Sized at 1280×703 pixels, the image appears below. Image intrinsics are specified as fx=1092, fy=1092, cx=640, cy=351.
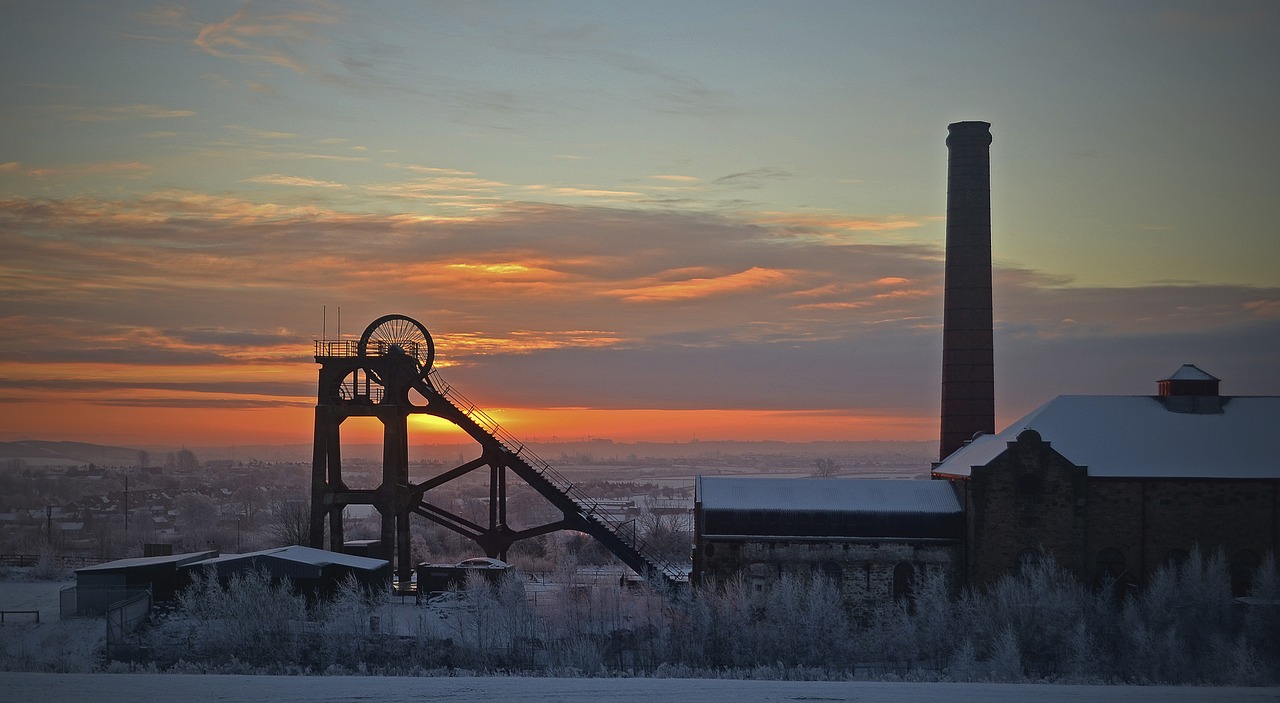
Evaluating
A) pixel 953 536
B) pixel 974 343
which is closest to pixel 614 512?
pixel 974 343

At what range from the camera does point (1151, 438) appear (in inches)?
1465

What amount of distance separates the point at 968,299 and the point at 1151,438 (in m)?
9.92

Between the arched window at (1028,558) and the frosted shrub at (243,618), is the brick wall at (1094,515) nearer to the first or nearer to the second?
the arched window at (1028,558)

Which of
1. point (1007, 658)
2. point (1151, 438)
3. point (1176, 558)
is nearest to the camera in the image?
point (1007, 658)

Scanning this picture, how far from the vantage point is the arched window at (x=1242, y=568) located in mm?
34781

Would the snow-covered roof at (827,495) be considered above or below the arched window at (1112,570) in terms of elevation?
above

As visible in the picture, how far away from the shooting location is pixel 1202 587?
3278 centimetres

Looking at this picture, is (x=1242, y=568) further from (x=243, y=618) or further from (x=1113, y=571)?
(x=243, y=618)

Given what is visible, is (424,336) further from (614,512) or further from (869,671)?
(614,512)

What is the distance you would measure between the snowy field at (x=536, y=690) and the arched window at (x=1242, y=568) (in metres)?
12.4

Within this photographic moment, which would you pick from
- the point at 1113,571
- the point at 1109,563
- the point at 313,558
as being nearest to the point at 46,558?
the point at 313,558

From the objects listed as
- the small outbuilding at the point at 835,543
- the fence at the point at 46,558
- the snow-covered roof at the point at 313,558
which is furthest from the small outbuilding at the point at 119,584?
the small outbuilding at the point at 835,543

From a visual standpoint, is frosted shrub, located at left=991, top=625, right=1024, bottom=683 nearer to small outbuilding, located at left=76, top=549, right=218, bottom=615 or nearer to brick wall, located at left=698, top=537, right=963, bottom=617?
brick wall, located at left=698, top=537, right=963, bottom=617

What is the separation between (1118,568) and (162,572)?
31529 millimetres
